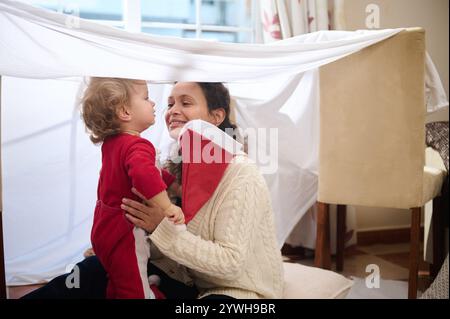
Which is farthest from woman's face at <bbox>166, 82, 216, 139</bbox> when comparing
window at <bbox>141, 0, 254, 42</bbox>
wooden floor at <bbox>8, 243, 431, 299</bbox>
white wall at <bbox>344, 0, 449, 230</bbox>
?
wooden floor at <bbox>8, 243, 431, 299</bbox>

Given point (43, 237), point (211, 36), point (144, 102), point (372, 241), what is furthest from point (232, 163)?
point (372, 241)

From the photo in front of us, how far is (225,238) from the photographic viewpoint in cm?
82

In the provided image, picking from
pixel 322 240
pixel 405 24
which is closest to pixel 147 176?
pixel 322 240

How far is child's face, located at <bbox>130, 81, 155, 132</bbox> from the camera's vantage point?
83 centimetres

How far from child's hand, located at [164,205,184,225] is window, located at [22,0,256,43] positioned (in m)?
1.00

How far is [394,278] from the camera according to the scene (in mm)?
1681

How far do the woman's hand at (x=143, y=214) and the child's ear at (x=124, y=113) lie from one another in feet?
0.47

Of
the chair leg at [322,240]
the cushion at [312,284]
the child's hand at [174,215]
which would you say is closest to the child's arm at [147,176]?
the child's hand at [174,215]

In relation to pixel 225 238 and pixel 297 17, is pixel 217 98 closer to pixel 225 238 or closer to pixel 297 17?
pixel 225 238

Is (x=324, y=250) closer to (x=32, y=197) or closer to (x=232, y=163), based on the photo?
(x=232, y=163)

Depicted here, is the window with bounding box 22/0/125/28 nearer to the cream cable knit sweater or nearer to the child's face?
the child's face

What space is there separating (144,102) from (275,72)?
0.36 meters

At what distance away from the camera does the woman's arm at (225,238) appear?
80 centimetres

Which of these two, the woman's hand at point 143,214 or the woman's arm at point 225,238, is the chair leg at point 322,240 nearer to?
the woman's arm at point 225,238
